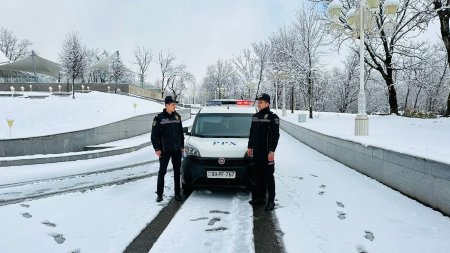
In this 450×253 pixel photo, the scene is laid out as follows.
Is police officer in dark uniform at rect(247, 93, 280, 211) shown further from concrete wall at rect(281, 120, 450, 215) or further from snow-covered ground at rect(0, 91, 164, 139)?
snow-covered ground at rect(0, 91, 164, 139)

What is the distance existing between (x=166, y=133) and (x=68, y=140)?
1082cm

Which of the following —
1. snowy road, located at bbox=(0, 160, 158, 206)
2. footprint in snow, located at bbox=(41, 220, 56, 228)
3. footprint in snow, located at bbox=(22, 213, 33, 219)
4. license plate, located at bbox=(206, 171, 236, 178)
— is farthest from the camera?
snowy road, located at bbox=(0, 160, 158, 206)

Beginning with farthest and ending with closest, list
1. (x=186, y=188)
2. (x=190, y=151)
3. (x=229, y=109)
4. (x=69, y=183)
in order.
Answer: (x=69, y=183)
(x=229, y=109)
(x=186, y=188)
(x=190, y=151)

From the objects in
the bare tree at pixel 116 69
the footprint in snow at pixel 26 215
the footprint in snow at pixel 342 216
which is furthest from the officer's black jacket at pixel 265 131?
the bare tree at pixel 116 69

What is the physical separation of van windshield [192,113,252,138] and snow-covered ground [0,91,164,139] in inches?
508

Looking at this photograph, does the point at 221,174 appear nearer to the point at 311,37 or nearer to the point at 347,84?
the point at 311,37

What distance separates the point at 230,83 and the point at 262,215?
280ft

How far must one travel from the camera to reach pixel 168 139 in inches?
257

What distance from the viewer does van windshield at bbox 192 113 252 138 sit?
7516 millimetres

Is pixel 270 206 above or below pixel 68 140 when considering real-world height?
below

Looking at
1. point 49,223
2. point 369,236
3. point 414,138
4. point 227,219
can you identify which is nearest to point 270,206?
point 227,219

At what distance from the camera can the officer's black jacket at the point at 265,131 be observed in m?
5.90

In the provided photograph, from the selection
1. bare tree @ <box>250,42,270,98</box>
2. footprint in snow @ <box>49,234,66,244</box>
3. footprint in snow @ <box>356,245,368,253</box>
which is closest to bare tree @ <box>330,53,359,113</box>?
bare tree @ <box>250,42,270,98</box>

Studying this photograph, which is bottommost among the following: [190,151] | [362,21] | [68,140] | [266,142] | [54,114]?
[68,140]
